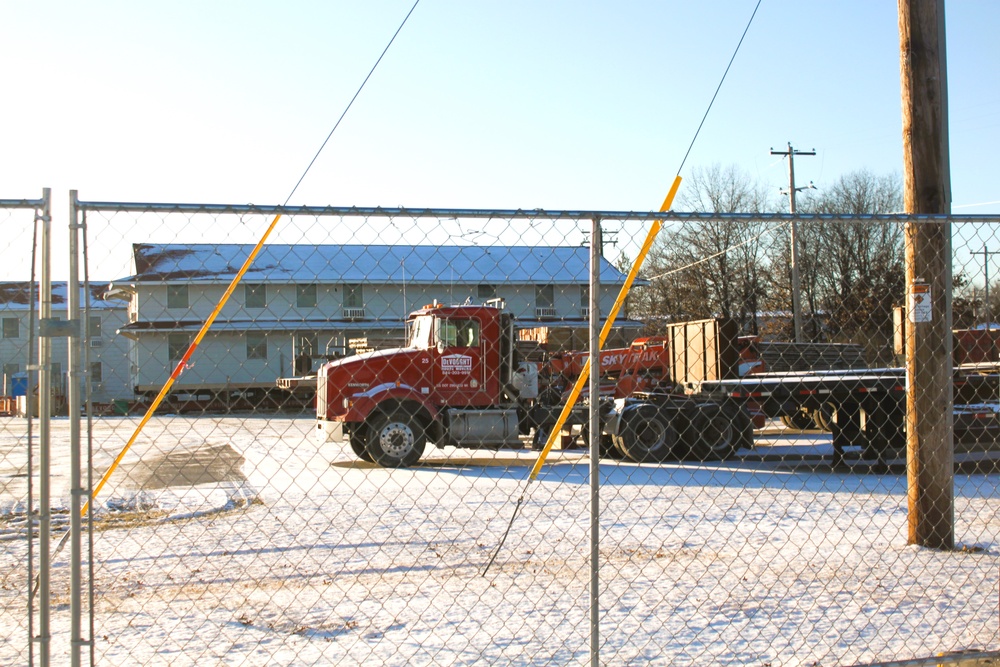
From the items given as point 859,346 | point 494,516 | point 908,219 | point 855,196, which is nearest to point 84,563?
point 494,516

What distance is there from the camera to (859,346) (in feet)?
60.8

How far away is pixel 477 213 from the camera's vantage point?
3.81 metres

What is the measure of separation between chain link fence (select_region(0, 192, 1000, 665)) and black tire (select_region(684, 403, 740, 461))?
1.5 inches

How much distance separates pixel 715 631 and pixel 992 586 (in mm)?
2093

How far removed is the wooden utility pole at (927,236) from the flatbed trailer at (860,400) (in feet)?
20.2

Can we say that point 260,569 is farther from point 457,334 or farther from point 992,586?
point 457,334

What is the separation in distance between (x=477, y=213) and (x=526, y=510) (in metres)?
6.13

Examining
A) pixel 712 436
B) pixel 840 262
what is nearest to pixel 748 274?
pixel 840 262

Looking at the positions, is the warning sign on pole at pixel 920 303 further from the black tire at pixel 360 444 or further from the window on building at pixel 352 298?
the black tire at pixel 360 444

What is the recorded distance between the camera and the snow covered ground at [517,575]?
4.85 m

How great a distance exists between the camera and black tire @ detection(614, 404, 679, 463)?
574 inches

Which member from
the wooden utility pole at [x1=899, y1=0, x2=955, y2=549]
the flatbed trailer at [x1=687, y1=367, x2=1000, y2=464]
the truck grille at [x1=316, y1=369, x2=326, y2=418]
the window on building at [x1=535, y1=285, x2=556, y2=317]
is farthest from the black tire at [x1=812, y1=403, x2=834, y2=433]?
the wooden utility pole at [x1=899, y1=0, x2=955, y2=549]

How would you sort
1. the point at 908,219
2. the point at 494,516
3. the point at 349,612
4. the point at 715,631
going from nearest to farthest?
1. the point at 908,219
2. the point at 715,631
3. the point at 349,612
4. the point at 494,516

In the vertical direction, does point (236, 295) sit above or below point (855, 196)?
below
